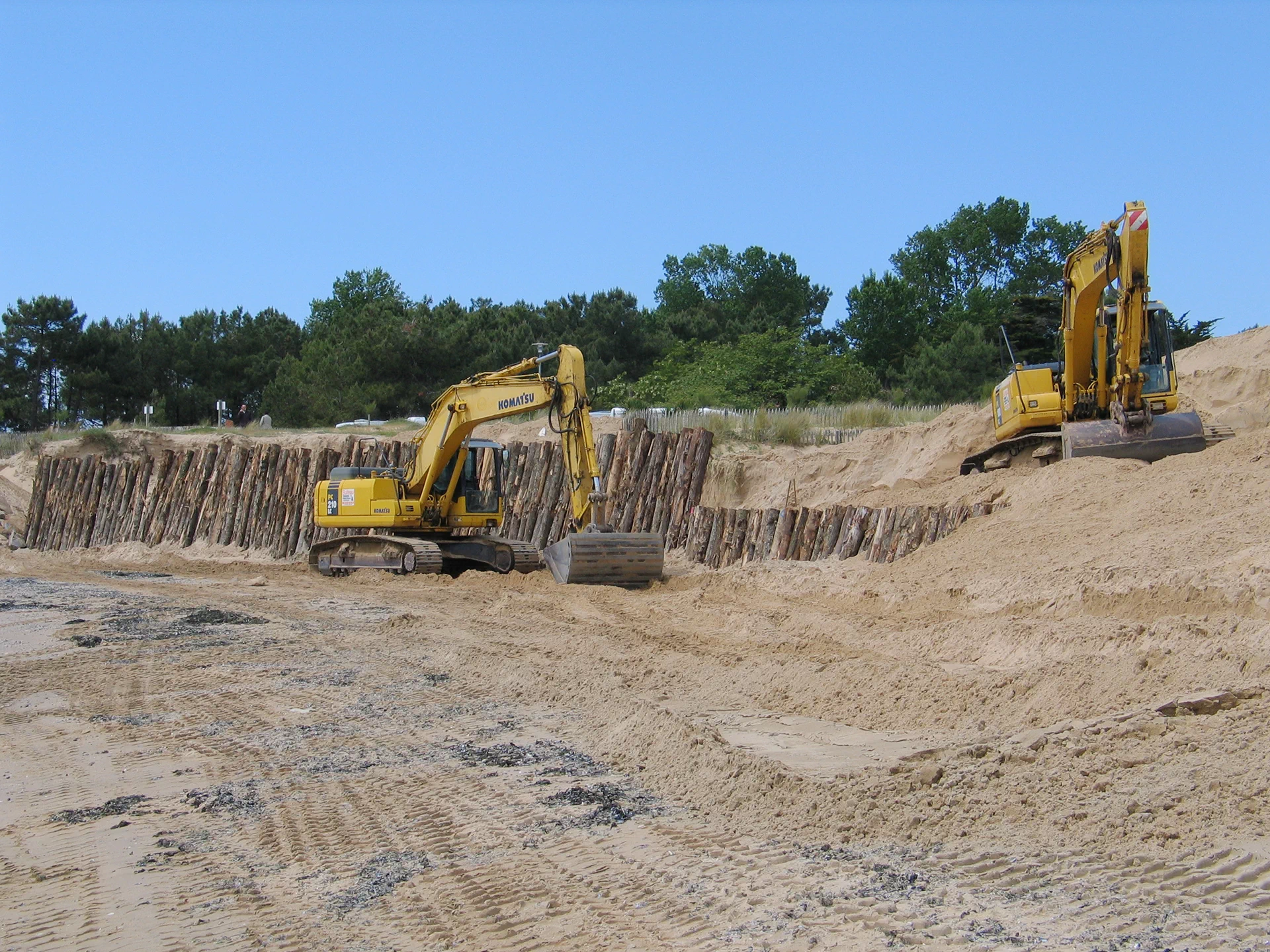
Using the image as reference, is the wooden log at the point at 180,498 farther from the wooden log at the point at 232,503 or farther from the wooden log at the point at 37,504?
the wooden log at the point at 37,504

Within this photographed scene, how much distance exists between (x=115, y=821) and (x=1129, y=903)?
4.28 meters

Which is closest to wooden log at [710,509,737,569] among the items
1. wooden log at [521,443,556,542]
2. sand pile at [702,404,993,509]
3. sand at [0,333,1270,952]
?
sand at [0,333,1270,952]

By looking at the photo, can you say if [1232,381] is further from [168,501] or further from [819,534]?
[168,501]

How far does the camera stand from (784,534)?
14273 mm

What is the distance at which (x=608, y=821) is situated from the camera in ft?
15.8

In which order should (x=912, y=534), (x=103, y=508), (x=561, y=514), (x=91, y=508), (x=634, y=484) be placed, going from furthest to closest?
(x=91, y=508)
(x=103, y=508)
(x=561, y=514)
(x=634, y=484)
(x=912, y=534)

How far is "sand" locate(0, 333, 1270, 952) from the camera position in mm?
3812

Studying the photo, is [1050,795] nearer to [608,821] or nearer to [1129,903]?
[1129,903]

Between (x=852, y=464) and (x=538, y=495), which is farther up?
(x=852, y=464)

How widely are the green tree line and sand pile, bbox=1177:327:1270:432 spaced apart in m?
7.72

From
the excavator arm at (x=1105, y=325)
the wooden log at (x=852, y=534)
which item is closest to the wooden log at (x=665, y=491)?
the wooden log at (x=852, y=534)

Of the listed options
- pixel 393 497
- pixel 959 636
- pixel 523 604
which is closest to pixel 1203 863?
pixel 959 636

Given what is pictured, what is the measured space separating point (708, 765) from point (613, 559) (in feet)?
28.5

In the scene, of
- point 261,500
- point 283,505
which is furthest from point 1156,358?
point 261,500
